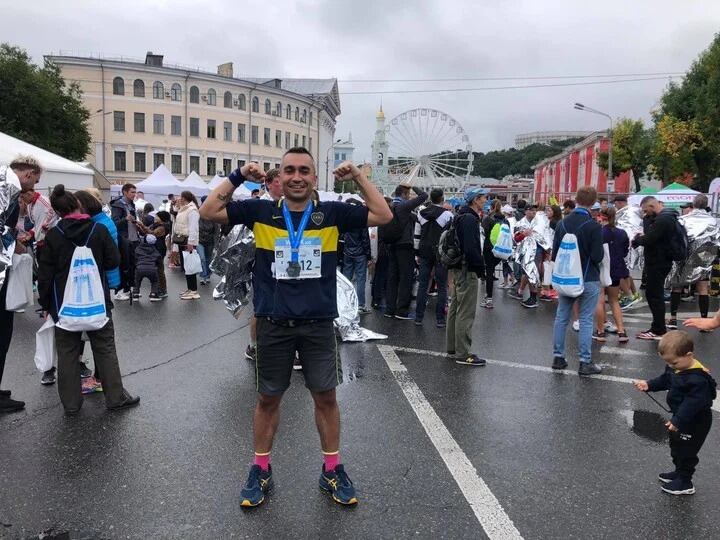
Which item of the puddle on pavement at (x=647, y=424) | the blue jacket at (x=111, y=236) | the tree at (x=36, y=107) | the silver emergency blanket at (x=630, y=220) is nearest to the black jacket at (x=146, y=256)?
the blue jacket at (x=111, y=236)

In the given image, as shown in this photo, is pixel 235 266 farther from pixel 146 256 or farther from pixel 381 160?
pixel 381 160

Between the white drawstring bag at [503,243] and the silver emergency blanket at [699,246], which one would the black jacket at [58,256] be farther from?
the silver emergency blanket at [699,246]

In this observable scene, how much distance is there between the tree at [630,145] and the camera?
50.7 meters

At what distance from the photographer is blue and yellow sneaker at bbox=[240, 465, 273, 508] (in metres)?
3.38

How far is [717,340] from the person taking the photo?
8.26 m

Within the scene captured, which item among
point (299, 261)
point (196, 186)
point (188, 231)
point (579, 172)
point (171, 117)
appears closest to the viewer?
point (299, 261)

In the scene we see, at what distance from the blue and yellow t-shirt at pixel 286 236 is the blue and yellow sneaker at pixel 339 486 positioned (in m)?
0.94

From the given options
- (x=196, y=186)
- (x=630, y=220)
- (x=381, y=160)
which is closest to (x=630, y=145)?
(x=381, y=160)

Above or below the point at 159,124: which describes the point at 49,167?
below

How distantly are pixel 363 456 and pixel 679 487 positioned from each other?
1993mm

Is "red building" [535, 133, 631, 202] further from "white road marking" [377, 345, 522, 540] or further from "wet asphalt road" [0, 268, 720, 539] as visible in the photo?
"white road marking" [377, 345, 522, 540]

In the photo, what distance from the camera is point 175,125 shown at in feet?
232

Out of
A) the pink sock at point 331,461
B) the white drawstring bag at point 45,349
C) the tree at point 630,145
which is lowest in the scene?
the pink sock at point 331,461

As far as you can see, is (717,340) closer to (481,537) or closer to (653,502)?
(653,502)
